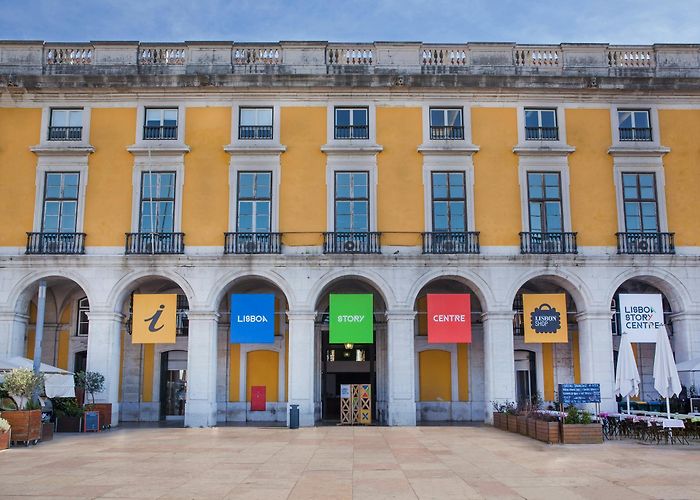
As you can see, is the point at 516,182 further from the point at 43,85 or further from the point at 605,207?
the point at 43,85

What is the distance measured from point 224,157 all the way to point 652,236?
58.1 ft

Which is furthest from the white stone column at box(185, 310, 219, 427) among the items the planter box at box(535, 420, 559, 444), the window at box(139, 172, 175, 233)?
the planter box at box(535, 420, 559, 444)

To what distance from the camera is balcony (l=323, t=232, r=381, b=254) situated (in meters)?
28.7

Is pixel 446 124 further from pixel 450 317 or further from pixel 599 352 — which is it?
pixel 599 352

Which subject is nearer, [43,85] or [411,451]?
[411,451]

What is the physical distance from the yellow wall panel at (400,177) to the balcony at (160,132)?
855 centimetres

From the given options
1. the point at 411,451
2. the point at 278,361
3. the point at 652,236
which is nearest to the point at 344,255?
the point at 278,361

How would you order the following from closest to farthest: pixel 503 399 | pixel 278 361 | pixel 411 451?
1. pixel 411 451
2. pixel 503 399
3. pixel 278 361

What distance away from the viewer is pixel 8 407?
69.4 ft

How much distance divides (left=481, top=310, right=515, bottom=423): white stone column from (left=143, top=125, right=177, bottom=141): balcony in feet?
48.6

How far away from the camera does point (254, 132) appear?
1171 inches

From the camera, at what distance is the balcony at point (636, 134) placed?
98.2 feet

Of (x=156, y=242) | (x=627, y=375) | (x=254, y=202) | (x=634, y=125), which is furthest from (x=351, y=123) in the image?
(x=627, y=375)

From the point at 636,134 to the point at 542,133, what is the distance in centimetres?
394
